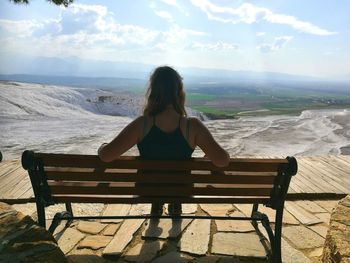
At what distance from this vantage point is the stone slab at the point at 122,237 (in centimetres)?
357

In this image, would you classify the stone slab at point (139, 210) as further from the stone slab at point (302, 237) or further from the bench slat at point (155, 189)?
the stone slab at point (302, 237)

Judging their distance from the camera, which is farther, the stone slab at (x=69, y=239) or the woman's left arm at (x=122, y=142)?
the stone slab at (x=69, y=239)

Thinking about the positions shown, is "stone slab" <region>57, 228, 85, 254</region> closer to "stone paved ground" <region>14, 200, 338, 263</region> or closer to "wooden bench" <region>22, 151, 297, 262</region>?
"stone paved ground" <region>14, 200, 338, 263</region>

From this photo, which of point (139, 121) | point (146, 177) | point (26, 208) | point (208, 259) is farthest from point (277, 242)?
point (26, 208)

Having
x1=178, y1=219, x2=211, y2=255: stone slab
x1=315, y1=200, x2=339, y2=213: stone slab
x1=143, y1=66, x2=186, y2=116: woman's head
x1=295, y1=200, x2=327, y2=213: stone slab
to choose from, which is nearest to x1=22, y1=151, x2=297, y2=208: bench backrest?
x1=143, y1=66, x2=186, y2=116: woman's head

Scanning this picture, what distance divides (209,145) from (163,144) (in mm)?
408

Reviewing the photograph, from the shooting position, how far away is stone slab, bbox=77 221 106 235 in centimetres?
402

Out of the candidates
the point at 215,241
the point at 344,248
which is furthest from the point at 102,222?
the point at 344,248

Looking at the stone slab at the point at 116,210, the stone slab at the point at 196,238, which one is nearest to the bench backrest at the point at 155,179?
the stone slab at the point at 196,238

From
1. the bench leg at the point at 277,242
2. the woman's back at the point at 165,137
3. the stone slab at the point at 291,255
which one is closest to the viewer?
the woman's back at the point at 165,137

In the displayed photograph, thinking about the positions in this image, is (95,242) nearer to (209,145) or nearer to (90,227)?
(90,227)

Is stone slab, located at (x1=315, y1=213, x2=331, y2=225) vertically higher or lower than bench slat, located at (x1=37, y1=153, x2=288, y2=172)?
lower

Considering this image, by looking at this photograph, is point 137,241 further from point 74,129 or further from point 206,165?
point 74,129

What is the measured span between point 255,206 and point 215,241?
651 mm
